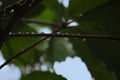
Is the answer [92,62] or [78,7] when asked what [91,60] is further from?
[78,7]

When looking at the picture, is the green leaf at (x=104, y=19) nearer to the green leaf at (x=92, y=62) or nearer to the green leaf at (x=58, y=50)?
the green leaf at (x=92, y=62)

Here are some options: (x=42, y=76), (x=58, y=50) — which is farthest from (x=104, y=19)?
(x=58, y=50)

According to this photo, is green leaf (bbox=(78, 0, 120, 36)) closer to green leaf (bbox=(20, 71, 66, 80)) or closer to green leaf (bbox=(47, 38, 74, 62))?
green leaf (bbox=(20, 71, 66, 80))

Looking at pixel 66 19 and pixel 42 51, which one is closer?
pixel 66 19

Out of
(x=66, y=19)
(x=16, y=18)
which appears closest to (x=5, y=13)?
(x=16, y=18)

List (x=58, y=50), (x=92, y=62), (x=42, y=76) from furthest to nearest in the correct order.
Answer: (x=58, y=50) → (x=92, y=62) → (x=42, y=76)

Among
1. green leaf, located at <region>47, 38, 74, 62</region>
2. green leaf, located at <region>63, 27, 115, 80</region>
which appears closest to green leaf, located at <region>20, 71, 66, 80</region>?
green leaf, located at <region>63, 27, 115, 80</region>

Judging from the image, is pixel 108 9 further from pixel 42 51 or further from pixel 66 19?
pixel 42 51
